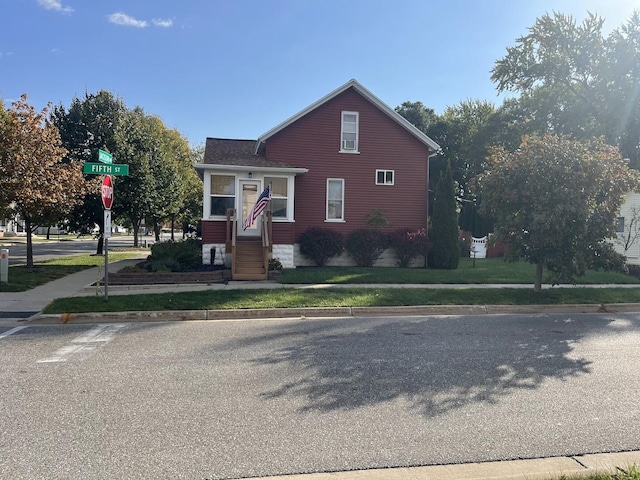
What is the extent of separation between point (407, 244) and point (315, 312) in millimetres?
9524

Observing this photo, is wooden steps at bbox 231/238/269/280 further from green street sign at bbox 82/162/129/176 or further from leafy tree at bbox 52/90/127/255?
leafy tree at bbox 52/90/127/255

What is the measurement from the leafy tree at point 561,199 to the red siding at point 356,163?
749 centimetres

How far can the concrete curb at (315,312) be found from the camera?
919 cm

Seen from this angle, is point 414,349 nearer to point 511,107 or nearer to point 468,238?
point 468,238

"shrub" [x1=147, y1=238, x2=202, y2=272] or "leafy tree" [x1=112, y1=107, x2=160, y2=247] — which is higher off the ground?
"leafy tree" [x1=112, y1=107, x2=160, y2=247]

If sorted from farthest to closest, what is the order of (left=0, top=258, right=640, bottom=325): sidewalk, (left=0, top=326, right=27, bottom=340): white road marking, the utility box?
the utility box
(left=0, top=258, right=640, bottom=325): sidewalk
(left=0, top=326, right=27, bottom=340): white road marking

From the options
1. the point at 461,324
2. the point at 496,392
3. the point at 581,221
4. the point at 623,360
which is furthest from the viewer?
the point at 581,221

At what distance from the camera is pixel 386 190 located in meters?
19.3

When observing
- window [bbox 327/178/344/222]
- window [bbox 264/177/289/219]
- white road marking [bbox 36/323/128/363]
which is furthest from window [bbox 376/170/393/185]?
white road marking [bbox 36/323/128/363]

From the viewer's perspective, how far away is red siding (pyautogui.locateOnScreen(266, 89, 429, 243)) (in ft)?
61.0

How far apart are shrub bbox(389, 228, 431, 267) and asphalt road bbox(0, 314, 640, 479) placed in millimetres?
10540

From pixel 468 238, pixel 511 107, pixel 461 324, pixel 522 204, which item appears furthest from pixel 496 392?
pixel 511 107

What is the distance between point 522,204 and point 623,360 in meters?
5.58

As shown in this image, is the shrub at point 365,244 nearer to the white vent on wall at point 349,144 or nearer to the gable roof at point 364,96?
the white vent on wall at point 349,144
